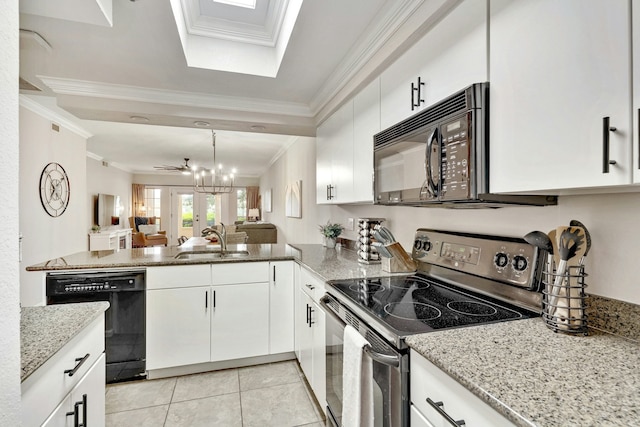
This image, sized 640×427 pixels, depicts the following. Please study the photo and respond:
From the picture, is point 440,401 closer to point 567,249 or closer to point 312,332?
point 567,249

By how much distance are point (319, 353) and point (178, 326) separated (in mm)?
1198

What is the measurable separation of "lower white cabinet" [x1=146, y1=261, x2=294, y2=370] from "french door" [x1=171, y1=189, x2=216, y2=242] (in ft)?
28.5

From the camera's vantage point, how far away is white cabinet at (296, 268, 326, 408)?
72.4 inches

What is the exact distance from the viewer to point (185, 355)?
241 cm

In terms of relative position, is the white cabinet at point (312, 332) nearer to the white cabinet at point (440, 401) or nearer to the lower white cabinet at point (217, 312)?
the lower white cabinet at point (217, 312)

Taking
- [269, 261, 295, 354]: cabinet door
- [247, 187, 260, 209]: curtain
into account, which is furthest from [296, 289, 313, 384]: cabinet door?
[247, 187, 260, 209]: curtain

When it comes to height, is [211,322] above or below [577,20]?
below

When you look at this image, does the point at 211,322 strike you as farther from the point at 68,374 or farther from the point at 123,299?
the point at 68,374

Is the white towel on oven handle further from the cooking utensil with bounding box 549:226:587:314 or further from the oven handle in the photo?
the cooking utensil with bounding box 549:226:587:314

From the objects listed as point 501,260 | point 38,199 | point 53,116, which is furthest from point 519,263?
point 53,116

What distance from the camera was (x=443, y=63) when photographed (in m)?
1.30

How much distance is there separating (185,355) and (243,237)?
2.78 meters

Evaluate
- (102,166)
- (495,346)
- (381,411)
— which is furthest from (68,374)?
(102,166)

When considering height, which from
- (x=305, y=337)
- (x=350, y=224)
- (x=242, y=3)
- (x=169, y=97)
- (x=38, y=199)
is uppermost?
(x=242, y=3)
